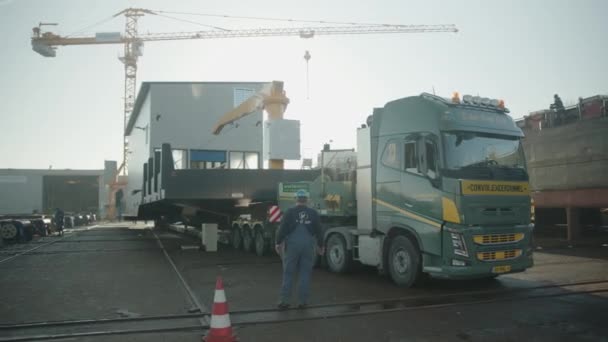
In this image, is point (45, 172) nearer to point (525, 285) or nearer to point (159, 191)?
point (159, 191)

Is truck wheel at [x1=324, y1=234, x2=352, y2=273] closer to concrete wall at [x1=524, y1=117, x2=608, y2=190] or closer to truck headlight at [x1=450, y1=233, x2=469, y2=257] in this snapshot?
truck headlight at [x1=450, y1=233, x2=469, y2=257]

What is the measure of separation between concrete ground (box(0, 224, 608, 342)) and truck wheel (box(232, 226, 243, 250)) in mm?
3057

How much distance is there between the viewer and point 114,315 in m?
6.57

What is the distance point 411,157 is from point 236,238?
9667mm

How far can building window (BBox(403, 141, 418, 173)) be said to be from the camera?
8.19m

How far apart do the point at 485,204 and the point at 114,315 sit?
5.76m

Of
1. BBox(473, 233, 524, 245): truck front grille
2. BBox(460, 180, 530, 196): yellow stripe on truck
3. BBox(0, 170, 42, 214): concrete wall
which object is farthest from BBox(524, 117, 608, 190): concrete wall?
BBox(0, 170, 42, 214): concrete wall

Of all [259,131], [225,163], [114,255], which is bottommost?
[114,255]

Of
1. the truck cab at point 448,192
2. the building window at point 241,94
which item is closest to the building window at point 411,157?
the truck cab at point 448,192

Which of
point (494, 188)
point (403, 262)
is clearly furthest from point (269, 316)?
point (494, 188)

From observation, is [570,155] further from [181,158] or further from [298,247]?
[181,158]

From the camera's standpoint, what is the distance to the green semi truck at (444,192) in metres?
7.56

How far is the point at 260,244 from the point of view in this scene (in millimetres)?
14312

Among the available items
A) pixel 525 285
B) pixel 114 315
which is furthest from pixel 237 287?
pixel 525 285
